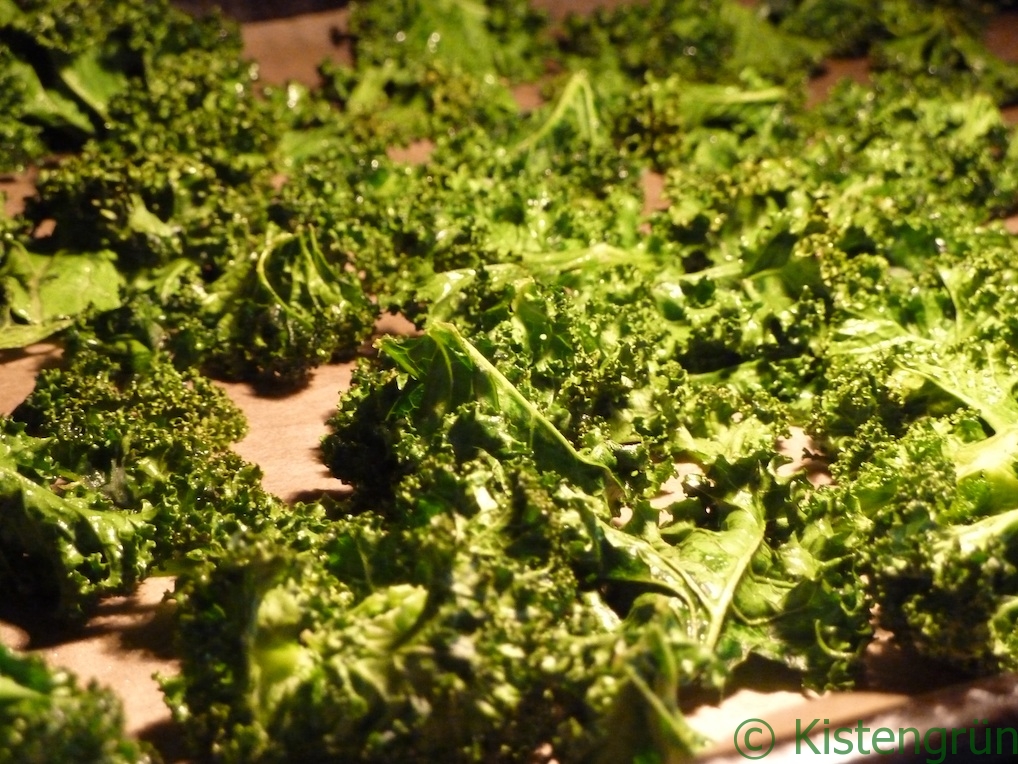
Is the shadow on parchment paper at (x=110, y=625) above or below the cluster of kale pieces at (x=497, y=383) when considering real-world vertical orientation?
below

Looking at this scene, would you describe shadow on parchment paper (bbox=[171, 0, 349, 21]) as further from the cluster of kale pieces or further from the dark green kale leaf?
the dark green kale leaf

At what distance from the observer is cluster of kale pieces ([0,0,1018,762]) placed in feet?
7.52

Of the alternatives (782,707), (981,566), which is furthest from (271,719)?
(981,566)

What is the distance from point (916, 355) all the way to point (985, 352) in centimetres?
20

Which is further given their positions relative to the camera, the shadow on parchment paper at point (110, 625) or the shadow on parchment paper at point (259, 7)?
the shadow on parchment paper at point (259, 7)

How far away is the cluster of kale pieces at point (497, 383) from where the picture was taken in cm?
229

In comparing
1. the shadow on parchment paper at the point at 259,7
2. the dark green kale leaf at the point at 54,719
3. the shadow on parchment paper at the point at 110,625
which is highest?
the shadow on parchment paper at the point at 259,7

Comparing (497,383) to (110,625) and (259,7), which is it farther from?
(259,7)

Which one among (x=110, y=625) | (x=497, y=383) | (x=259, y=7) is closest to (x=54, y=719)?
(x=110, y=625)

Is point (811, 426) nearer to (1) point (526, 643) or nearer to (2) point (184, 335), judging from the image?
(1) point (526, 643)

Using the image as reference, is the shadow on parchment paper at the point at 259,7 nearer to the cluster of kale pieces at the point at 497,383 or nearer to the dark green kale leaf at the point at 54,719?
the cluster of kale pieces at the point at 497,383

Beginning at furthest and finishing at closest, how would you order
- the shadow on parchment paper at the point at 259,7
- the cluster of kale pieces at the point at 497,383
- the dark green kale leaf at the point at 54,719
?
the shadow on parchment paper at the point at 259,7 → the cluster of kale pieces at the point at 497,383 → the dark green kale leaf at the point at 54,719

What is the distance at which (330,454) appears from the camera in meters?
3.18

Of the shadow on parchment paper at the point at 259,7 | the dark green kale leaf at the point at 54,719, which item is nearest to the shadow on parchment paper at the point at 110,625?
the dark green kale leaf at the point at 54,719
